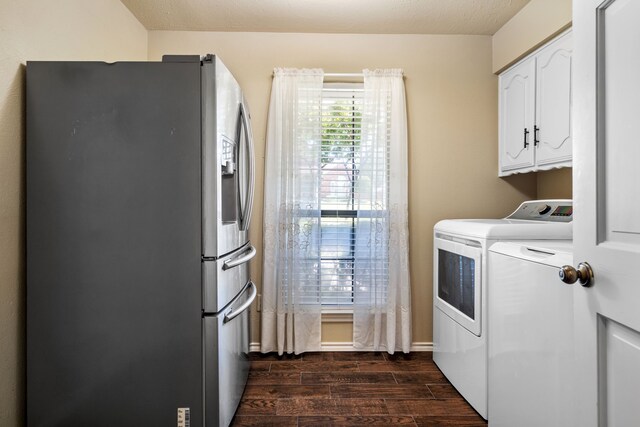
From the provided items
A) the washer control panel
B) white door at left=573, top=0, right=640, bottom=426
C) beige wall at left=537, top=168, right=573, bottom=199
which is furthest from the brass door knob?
beige wall at left=537, top=168, right=573, bottom=199

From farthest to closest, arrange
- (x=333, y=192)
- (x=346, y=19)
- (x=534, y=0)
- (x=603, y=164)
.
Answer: (x=333, y=192) < (x=346, y=19) < (x=534, y=0) < (x=603, y=164)

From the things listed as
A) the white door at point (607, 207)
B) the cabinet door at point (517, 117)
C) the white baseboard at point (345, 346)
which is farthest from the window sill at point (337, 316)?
the white door at point (607, 207)

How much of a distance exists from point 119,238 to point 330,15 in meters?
1.99

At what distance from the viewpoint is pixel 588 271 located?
0.99 meters

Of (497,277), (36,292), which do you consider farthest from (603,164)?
(36,292)

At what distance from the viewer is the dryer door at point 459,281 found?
1965 mm

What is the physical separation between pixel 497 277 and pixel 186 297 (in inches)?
56.7

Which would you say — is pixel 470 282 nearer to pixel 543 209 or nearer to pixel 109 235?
pixel 543 209

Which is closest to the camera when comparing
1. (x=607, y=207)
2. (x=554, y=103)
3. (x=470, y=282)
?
(x=607, y=207)

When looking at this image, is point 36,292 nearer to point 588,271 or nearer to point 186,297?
point 186,297

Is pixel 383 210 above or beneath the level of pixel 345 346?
above

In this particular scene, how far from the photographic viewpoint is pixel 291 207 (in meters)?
2.71

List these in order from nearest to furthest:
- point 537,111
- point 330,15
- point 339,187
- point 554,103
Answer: point 554,103, point 537,111, point 330,15, point 339,187

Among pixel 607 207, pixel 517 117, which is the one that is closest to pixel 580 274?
pixel 607 207
